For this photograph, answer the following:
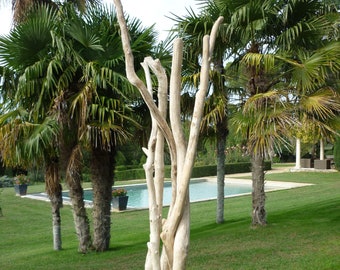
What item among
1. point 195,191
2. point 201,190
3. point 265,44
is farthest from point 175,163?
point 201,190

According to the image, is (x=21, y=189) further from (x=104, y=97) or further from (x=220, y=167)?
(x=104, y=97)

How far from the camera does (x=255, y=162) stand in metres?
8.88

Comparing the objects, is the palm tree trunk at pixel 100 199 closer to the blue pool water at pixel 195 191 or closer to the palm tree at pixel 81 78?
the palm tree at pixel 81 78

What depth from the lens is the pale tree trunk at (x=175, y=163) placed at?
9.24ft

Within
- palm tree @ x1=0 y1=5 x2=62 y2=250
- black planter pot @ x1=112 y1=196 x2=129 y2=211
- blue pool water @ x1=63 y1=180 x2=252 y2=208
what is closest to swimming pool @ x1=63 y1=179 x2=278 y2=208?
blue pool water @ x1=63 y1=180 x2=252 y2=208

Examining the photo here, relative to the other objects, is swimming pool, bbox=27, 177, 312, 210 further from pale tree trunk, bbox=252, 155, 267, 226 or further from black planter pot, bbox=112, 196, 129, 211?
pale tree trunk, bbox=252, 155, 267, 226

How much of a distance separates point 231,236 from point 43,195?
13.4 m

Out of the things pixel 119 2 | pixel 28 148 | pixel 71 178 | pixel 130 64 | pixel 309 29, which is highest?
pixel 309 29

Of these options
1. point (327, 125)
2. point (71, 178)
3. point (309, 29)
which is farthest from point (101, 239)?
point (309, 29)

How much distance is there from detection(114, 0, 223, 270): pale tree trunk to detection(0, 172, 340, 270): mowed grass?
344 centimetres

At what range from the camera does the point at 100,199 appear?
8.45m

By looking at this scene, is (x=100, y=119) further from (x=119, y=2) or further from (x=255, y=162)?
(x=119, y=2)

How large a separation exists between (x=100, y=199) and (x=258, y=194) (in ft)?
9.38

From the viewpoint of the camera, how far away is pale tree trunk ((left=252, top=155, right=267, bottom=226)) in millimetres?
8758
